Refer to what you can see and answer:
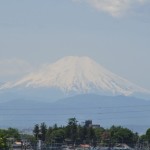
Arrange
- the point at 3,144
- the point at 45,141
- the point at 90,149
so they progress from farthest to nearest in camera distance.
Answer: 1. the point at 45,141
2. the point at 90,149
3. the point at 3,144

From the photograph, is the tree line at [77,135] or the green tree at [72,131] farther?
the green tree at [72,131]

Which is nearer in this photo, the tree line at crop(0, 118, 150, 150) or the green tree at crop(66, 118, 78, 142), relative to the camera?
the tree line at crop(0, 118, 150, 150)

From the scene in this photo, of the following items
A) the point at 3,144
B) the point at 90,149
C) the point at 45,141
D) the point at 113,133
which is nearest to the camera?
the point at 3,144

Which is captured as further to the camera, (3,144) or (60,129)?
(60,129)

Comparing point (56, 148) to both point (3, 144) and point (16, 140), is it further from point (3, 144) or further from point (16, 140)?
point (3, 144)

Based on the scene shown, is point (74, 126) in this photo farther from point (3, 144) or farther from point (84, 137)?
point (3, 144)

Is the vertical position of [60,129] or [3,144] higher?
[60,129]

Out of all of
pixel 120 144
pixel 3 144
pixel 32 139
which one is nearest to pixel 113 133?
pixel 120 144

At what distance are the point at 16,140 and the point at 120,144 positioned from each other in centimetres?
1810

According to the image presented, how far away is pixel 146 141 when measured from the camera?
134875 millimetres

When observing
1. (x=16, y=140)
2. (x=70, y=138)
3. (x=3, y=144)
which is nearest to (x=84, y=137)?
(x=70, y=138)

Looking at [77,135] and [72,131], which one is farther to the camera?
[77,135]

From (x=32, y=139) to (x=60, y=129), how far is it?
4937 millimetres

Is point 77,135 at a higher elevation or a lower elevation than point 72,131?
lower
